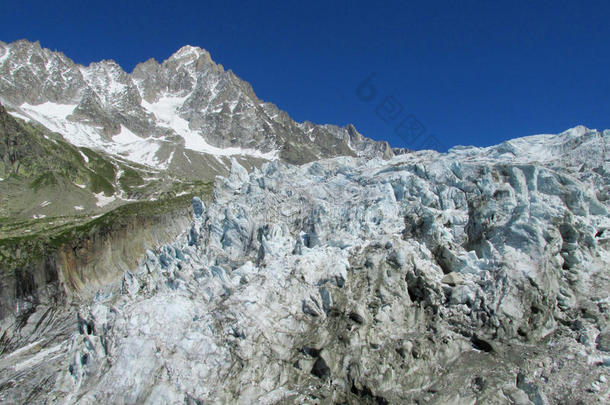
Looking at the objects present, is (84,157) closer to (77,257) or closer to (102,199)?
(102,199)

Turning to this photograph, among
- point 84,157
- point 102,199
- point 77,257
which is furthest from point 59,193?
point 77,257

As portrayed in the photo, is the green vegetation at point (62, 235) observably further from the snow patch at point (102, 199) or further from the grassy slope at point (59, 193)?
the snow patch at point (102, 199)

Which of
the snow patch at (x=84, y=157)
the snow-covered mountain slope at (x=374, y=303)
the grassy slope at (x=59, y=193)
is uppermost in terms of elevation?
the snow patch at (x=84, y=157)

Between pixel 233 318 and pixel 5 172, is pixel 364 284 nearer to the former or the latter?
pixel 233 318

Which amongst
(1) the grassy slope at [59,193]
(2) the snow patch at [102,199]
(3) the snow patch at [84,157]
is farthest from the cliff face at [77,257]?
(3) the snow patch at [84,157]

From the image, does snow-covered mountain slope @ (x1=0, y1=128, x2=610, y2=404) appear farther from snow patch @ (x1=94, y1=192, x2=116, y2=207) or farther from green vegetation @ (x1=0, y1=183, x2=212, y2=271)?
snow patch @ (x1=94, y1=192, x2=116, y2=207)

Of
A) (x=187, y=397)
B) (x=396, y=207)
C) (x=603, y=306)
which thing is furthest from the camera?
(x=396, y=207)

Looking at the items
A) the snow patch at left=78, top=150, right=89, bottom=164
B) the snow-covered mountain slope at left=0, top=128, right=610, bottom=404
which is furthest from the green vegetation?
the snow patch at left=78, top=150, right=89, bottom=164

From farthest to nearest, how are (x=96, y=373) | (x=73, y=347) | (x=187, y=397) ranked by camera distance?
(x=73, y=347) < (x=96, y=373) < (x=187, y=397)

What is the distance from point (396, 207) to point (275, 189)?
38.8 ft

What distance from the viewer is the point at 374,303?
23.7 m

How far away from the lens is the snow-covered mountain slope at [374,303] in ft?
65.4

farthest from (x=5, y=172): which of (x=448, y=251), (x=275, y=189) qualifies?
(x=448, y=251)

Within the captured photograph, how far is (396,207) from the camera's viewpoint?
100 feet
